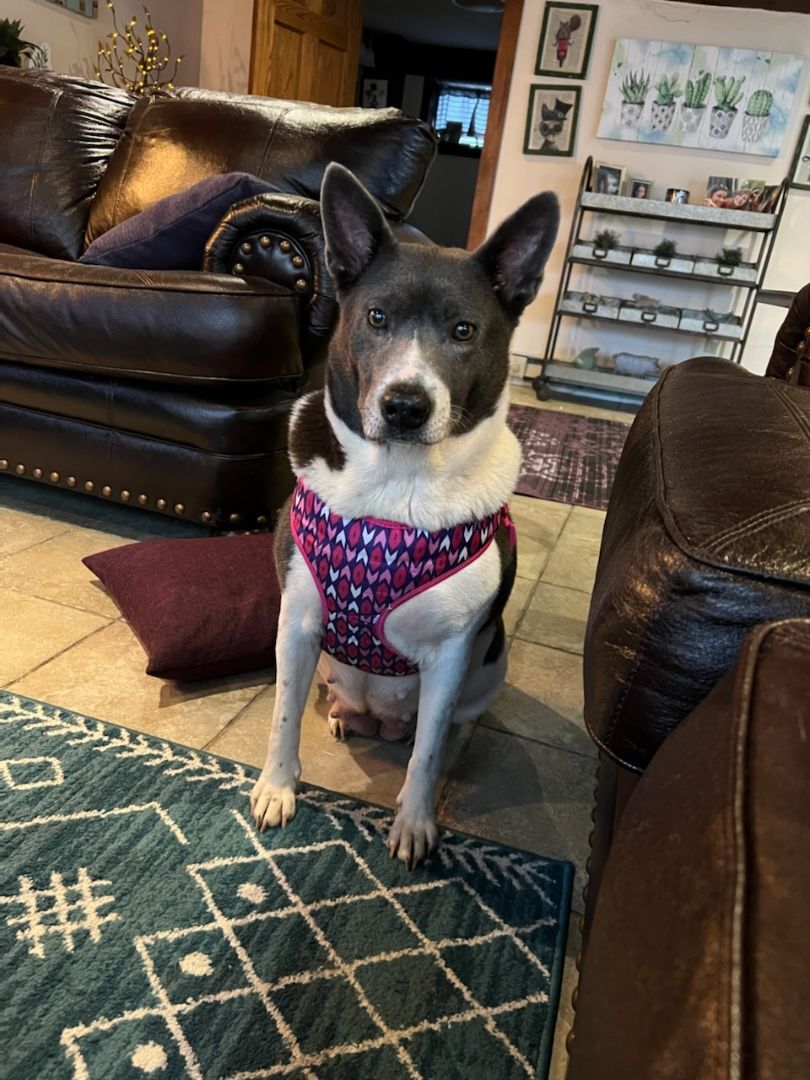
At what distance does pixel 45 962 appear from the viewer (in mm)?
969

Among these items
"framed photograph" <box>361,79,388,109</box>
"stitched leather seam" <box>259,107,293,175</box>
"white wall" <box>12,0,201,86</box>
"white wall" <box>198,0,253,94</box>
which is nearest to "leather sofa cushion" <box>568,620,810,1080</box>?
"stitched leather seam" <box>259,107,293,175</box>

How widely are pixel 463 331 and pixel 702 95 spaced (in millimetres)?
4615

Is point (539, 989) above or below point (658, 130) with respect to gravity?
below

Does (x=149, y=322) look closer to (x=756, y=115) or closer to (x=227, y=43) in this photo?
(x=756, y=115)

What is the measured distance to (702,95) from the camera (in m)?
4.65

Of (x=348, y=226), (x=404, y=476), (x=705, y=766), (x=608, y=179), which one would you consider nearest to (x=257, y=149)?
(x=348, y=226)

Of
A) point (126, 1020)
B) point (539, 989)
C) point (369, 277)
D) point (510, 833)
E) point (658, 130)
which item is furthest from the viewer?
point (658, 130)

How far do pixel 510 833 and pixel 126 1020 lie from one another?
0.67m

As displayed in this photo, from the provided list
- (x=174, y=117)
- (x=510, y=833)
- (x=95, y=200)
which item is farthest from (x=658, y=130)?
(x=510, y=833)

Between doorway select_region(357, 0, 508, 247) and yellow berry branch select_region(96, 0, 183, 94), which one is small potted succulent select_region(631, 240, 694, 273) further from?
doorway select_region(357, 0, 508, 247)

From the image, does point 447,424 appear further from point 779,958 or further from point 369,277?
point 779,958

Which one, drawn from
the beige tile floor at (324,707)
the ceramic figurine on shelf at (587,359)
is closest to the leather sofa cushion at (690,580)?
the beige tile floor at (324,707)

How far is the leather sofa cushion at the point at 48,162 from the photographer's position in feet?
9.48

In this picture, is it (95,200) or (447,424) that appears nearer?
(447,424)
